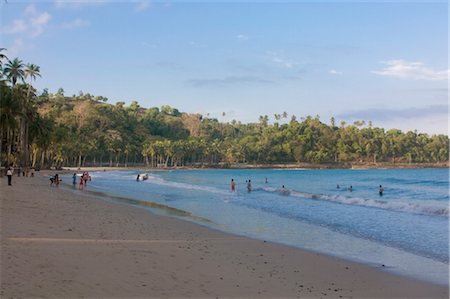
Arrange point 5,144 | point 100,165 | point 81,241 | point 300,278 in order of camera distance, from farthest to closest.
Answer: point 100,165
point 5,144
point 81,241
point 300,278

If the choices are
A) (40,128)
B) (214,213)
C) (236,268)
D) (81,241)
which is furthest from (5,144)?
(236,268)

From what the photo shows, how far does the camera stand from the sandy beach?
7.66 metres

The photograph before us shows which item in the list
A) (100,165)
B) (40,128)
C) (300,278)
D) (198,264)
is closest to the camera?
(300,278)

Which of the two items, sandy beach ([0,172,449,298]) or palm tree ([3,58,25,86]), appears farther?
palm tree ([3,58,25,86])

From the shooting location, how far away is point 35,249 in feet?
33.2

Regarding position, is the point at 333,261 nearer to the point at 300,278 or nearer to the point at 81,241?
the point at 300,278

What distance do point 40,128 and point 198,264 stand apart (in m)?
69.3

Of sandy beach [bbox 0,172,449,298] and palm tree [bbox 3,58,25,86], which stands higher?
palm tree [bbox 3,58,25,86]

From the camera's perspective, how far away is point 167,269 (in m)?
9.30

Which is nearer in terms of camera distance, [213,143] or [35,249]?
[35,249]

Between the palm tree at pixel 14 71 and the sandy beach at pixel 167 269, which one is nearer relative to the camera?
the sandy beach at pixel 167 269

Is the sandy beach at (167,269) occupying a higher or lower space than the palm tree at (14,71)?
lower

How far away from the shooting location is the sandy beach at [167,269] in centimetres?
766

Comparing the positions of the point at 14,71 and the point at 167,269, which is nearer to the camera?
the point at 167,269
